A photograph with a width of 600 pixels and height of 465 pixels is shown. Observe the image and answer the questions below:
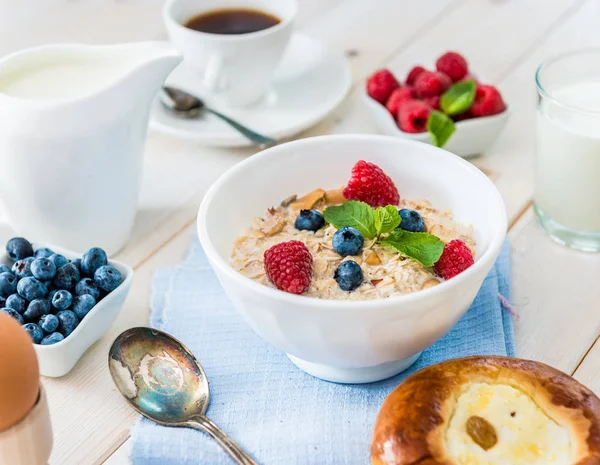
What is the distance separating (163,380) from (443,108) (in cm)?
88

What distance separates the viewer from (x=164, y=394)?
1.19 m

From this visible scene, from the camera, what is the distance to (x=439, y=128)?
1.66 metres

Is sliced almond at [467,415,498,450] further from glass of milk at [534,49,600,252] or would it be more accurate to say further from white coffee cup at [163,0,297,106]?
white coffee cup at [163,0,297,106]

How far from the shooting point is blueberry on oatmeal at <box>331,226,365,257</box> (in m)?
1.19

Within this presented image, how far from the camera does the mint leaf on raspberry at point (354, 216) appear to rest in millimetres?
1227

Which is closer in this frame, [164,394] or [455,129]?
[164,394]

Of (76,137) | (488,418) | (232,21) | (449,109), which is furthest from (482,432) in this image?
(232,21)

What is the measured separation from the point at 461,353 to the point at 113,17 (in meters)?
1.48

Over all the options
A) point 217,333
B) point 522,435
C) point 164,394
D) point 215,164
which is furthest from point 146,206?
point 522,435

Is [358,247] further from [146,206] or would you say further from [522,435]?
[146,206]

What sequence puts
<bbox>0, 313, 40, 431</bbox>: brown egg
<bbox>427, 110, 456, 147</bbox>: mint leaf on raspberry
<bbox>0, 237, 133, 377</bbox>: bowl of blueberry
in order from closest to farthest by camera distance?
1. <bbox>0, 313, 40, 431</bbox>: brown egg
2. <bbox>0, 237, 133, 377</bbox>: bowl of blueberry
3. <bbox>427, 110, 456, 147</bbox>: mint leaf on raspberry

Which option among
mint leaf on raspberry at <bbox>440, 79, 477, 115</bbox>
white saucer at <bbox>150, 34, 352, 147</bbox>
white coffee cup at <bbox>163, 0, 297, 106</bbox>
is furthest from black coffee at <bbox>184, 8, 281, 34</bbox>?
mint leaf on raspberry at <bbox>440, 79, 477, 115</bbox>

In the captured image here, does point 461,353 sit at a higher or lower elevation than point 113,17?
higher

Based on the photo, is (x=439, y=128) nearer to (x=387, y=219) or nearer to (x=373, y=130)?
(x=373, y=130)
